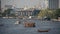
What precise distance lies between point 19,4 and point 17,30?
115 cm

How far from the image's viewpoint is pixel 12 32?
392cm

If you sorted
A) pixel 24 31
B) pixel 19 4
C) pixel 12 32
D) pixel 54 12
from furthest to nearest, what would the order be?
pixel 24 31, pixel 12 32, pixel 54 12, pixel 19 4

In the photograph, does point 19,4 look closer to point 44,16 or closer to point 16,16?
point 16,16

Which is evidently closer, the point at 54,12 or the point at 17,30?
the point at 54,12

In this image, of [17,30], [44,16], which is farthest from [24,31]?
[44,16]

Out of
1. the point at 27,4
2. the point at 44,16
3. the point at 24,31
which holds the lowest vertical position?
the point at 24,31

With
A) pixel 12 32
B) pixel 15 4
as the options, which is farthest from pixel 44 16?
pixel 12 32

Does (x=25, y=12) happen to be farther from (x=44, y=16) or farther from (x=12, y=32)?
(x=12, y=32)

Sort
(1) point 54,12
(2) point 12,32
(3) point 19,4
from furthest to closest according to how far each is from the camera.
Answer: (2) point 12,32, (1) point 54,12, (3) point 19,4

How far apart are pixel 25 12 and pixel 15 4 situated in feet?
0.70

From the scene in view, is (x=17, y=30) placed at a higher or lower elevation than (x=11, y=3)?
lower

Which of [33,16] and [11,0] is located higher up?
[11,0]

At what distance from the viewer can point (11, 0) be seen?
3230 millimetres

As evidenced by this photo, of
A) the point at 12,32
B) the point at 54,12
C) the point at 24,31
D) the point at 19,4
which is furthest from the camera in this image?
the point at 24,31
